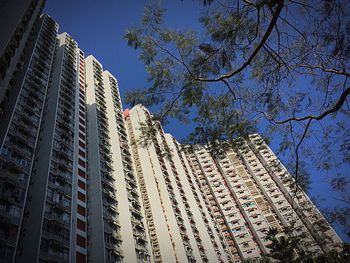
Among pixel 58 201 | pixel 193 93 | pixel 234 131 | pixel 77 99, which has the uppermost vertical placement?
pixel 77 99

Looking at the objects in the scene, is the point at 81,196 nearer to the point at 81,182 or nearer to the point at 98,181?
the point at 81,182

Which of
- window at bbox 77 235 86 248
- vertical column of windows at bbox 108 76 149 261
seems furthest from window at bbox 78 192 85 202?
vertical column of windows at bbox 108 76 149 261

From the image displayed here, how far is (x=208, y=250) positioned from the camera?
42.7 meters

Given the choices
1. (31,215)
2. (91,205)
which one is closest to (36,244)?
(31,215)

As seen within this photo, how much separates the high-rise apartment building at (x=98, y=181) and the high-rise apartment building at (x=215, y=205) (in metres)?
0.22

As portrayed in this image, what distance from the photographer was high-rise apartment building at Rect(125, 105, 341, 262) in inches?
1590

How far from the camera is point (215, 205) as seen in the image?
6191 cm

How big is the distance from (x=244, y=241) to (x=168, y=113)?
163ft

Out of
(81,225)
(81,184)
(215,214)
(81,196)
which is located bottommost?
(81,225)

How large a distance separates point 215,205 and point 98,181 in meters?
34.7

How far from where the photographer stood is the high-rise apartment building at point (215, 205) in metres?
40.4

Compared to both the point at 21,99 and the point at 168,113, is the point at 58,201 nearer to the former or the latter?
the point at 21,99

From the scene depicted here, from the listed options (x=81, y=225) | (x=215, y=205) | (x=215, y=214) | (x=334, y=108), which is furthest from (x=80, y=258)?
(x=215, y=205)

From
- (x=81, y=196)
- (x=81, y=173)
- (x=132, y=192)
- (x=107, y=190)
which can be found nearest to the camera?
(x=81, y=196)
